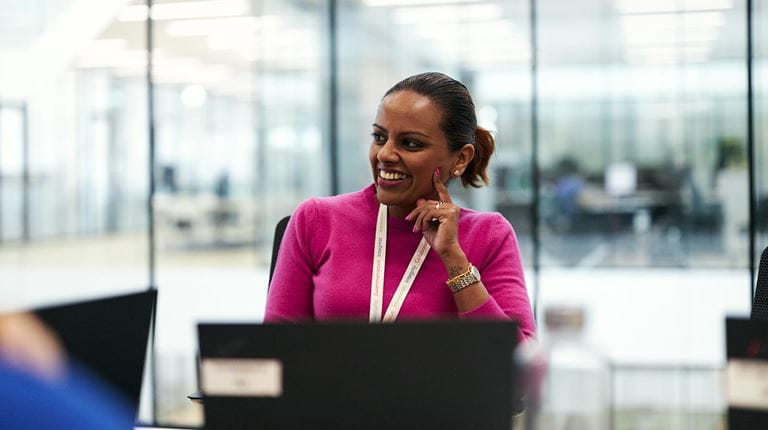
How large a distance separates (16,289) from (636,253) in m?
5.91

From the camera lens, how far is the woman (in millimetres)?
1998

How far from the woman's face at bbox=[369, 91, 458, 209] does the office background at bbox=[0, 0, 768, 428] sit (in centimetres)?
298

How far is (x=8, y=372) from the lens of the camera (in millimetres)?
1062

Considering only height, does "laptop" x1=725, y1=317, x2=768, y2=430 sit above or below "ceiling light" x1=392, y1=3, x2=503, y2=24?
below

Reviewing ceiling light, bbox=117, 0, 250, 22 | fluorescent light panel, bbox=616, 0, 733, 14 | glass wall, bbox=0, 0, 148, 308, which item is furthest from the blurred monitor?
glass wall, bbox=0, 0, 148, 308

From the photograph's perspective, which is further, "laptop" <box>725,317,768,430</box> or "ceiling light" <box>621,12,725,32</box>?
"ceiling light" <box>621,12,725,32</box>

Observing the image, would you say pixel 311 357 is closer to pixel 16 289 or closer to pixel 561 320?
pixel 561 320

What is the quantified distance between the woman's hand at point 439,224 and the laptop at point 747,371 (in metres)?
0.98

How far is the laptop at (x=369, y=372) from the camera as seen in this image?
1.02 metres

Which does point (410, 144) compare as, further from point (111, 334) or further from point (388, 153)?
point (111, 334)

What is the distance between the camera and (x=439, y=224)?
6.62 feet

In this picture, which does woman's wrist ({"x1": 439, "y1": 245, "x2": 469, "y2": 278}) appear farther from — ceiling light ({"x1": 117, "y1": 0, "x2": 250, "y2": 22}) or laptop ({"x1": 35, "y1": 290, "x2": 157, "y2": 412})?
ceiling light ({"x1": 117, "y1": 0, "x2": 250, "y2": 22})

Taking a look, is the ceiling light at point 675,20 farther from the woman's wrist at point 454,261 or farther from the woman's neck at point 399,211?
the woman's wrist at point 454,261

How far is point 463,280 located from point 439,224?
157mm
